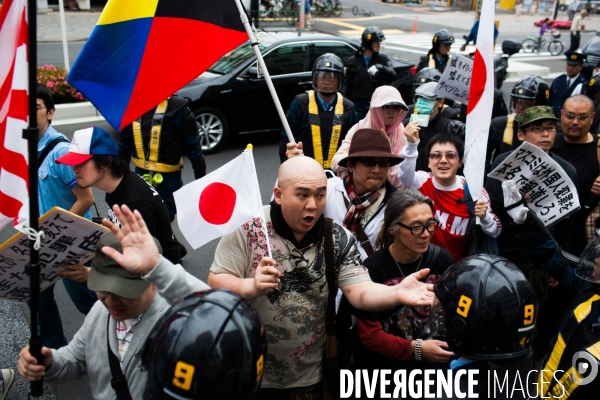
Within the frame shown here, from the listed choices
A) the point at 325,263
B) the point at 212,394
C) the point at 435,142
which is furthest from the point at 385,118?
the point at 212,394

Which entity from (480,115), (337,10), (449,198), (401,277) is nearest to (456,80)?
(449,198)

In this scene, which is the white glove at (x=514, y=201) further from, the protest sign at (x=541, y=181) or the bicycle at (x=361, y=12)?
the bicycle at (x=361, y=12)

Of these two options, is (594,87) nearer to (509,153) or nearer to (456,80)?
(456,80)

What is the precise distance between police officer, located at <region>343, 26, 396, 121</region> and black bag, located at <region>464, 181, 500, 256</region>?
5.10 m

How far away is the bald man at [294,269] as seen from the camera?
2771 mm

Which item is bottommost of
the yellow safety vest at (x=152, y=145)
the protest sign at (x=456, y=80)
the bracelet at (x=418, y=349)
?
the bracelet at (x=418, y=349)

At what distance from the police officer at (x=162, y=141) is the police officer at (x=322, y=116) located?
0.94 m

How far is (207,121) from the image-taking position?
948 centimetres

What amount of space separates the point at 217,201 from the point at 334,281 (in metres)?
0.68

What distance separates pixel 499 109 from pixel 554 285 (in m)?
3.18

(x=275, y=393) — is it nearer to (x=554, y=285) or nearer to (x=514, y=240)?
(x=514, y=240)

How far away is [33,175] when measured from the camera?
7.43 ft

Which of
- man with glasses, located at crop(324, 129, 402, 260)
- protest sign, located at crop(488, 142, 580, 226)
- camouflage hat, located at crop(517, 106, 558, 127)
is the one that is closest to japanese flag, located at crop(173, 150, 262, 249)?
man with glasses, located at crop(324, 129, 402, 260)

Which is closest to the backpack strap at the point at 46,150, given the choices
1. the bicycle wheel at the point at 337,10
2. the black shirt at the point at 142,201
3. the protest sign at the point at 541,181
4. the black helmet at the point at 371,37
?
the black shirt at the point at 142,201
